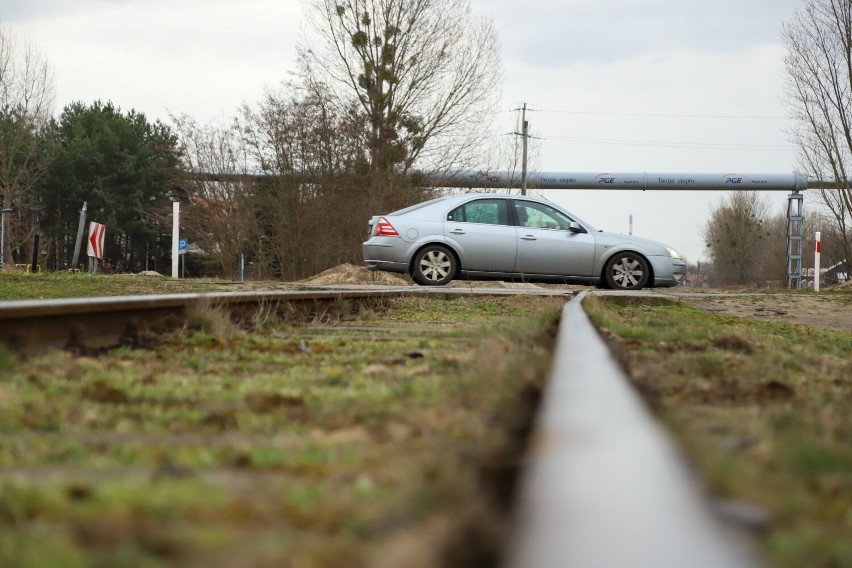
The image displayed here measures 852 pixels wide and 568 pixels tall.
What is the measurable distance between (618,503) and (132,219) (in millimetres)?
58035

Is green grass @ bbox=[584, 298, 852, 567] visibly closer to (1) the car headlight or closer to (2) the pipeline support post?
(1) the car headlight

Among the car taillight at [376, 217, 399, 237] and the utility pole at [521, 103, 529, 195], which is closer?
the car taillight at [376, 217, 399, 237]

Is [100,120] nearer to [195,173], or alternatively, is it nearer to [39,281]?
[195,173]

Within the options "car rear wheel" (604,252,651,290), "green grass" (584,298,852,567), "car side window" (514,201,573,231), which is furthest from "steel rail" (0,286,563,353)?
"car rear wheel" (604,252,651,290)

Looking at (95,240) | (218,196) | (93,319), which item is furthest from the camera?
(218,196)

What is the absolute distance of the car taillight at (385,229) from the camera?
1415cm

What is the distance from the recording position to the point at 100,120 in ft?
190

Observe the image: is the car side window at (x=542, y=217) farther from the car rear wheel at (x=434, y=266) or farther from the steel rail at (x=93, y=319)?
Answer: the steel rail at (x=93, y=319)

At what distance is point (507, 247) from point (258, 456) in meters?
12.5

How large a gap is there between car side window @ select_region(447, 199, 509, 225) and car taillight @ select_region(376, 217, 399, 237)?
0.90 meters

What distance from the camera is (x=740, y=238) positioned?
82688mm

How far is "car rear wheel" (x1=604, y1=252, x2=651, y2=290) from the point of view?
1466 centimetres

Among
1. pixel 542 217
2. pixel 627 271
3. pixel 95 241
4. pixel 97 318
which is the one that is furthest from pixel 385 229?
pixel 95 241

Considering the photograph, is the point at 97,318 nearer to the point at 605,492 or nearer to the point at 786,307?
the point at 605,492
